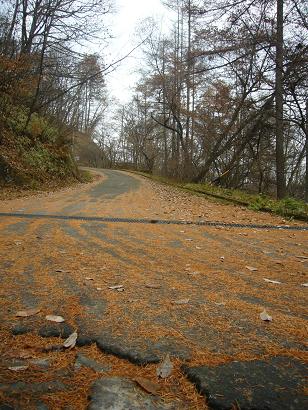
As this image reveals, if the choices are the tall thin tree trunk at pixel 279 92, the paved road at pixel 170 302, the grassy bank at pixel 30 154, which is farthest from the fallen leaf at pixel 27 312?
the tall thin tree trunk at pixel 279 92

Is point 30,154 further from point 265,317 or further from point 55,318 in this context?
point 265,317

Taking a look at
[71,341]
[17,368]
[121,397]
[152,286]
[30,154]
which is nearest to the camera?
[121,397]

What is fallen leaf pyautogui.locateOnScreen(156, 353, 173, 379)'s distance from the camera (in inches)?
59.3

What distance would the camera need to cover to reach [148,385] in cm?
142

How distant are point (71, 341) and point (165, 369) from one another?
56cm

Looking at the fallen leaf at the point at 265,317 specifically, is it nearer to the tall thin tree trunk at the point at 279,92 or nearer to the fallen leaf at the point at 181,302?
the fallen leaf at the point at 181,302

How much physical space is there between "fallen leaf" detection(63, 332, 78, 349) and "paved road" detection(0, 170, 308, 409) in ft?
0.15

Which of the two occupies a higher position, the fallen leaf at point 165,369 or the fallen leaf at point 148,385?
the fallen leaf at point 165,369

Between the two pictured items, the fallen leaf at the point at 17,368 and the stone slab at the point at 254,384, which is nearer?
the stone slab at the point at 254,384

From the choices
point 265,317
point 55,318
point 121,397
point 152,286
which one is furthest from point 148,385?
point 152,286

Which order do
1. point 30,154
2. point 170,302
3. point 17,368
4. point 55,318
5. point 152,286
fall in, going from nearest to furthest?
point 17,368
point 55,318
point 170,302
point 152,286
point 30,154

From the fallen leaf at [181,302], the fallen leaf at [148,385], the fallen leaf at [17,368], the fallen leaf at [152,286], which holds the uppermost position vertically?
the fallen leaf at [181,302]

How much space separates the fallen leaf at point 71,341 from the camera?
5.67ft

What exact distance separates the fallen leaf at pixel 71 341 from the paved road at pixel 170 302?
0.15 feet
